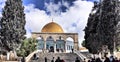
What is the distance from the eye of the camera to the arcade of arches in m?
81.7

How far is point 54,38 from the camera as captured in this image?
8194cm

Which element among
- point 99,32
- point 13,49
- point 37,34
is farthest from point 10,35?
point 37,34

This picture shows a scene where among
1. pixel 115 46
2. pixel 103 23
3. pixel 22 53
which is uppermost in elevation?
pixel 103 23

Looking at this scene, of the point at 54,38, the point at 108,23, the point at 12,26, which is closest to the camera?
the point at 108,23

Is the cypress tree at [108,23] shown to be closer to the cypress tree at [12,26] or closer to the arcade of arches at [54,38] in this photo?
the cypress tree at [12,26]

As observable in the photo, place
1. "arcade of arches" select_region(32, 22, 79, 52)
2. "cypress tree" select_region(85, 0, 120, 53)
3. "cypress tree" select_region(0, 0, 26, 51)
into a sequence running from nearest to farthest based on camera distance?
"cypress tree" select_region(85, 0, 120, 53)
"cypress tree" select_region(0, 0, 26, 51)
"arcade of arches" select_region(32, 22, 79, 52)

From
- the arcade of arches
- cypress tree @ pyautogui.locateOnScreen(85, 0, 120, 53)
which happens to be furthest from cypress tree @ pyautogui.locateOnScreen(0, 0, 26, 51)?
the arcade of arches

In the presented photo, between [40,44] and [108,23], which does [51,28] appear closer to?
[40,44]

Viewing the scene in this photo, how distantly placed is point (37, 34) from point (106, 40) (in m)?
38.0

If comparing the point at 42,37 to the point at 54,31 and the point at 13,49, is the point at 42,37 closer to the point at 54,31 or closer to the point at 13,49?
the point at 54,31

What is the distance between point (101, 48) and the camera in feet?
161

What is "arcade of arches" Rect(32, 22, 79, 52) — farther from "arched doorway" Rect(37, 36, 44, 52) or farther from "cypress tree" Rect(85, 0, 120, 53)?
"cypress tree" Rect(85, 0, 120, 53)

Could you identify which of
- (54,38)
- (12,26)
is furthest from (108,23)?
(54,38)

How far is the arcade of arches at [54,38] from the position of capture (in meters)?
81.7
